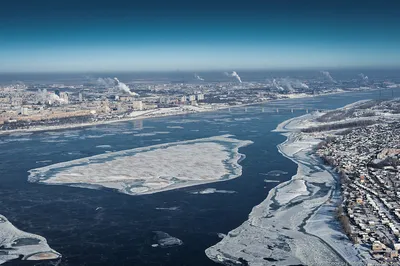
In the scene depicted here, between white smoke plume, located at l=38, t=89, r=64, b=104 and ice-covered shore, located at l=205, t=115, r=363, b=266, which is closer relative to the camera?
ice-covered shore, located at l=205, t=115, r=363, b=266

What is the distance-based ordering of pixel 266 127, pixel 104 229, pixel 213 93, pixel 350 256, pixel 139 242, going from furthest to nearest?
1. pixel 213 93
2. pixel 266 127
3. pixel 104 229
4. pixel 139 242
5. pixel 350 256

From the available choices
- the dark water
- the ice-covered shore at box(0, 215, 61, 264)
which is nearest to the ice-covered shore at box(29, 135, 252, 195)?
the dark water

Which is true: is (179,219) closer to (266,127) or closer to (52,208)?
(52,208)

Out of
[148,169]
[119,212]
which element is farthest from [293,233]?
[148,169]

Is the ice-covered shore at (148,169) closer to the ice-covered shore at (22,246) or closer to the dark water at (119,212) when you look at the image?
the dark water at (119,212)

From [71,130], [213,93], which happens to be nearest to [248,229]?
[71,130]

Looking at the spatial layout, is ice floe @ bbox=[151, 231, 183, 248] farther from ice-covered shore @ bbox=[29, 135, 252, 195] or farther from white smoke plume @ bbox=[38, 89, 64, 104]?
white smoke plume @ bbox=[38, 89, 64, 104]

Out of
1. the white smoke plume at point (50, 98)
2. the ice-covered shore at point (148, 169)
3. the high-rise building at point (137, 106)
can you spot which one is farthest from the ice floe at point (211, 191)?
the white smoke plume at point (50, 98)
